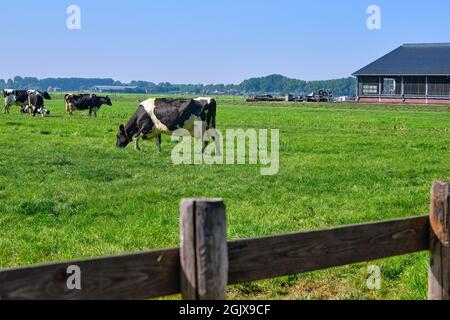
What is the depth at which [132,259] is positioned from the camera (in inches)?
130

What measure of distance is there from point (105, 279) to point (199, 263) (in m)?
0.51

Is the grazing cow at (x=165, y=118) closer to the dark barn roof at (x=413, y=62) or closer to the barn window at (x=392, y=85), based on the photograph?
the dark barn roof at (x=413, y=62)

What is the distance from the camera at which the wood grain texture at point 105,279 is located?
3018mm

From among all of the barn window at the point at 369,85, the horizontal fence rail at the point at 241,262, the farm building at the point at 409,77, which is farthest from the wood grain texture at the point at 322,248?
the barn window at the point at 369,85

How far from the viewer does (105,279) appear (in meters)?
3.23

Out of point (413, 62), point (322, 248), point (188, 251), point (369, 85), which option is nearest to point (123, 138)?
point (322, 248)

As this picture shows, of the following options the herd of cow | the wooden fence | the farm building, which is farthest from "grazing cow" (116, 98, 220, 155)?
the farm building

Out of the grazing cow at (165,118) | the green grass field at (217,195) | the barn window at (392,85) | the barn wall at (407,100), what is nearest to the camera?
the green grass field at (217,195)

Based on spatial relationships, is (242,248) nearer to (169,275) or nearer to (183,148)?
(169,275)

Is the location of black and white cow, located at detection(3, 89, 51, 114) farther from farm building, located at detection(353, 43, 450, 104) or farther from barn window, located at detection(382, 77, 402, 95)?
barn window, located at detection(382, 77, 402, 95)

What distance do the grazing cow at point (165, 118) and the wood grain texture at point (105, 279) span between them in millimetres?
16231

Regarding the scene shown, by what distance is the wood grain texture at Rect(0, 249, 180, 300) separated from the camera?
3018mm
